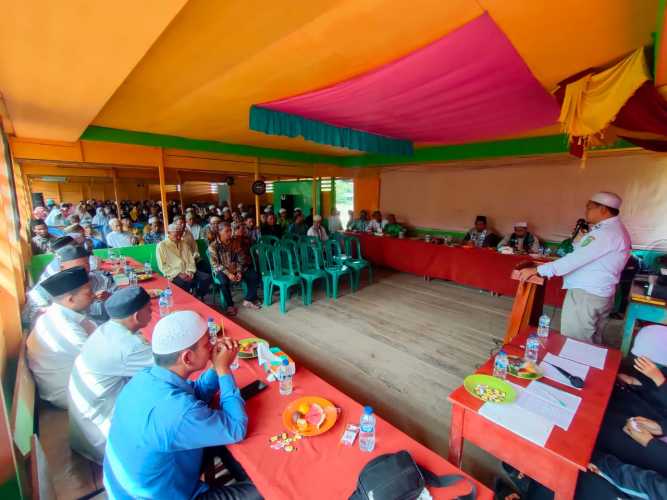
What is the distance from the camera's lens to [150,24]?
4.39 feet

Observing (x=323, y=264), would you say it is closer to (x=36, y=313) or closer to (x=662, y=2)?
(x=36, y=313)

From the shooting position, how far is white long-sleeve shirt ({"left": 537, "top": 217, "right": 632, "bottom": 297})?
86.0 inches

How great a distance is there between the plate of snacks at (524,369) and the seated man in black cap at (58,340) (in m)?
2.64

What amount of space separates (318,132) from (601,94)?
2.69 m

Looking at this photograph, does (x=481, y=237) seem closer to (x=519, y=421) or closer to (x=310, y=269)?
(x=310, y=269)

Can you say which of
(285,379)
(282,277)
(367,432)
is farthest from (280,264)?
(367,432)

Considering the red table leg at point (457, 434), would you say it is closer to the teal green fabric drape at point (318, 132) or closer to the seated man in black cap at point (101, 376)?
the seated man in black cap at point (101, 376)

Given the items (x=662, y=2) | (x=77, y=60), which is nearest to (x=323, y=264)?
(x=77, y=60)

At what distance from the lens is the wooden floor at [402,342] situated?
2371 mm

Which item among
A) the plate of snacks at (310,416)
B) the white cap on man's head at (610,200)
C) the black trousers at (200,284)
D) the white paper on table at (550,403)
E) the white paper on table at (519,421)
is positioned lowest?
the black trousers at (200,284)

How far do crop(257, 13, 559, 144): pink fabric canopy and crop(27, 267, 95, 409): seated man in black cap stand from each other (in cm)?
234

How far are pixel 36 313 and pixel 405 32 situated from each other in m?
3.65

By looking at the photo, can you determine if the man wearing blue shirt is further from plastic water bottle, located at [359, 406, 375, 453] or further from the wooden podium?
the wooden podium

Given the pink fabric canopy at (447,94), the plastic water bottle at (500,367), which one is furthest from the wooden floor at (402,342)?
the pink fabric canopy at (447,94)
